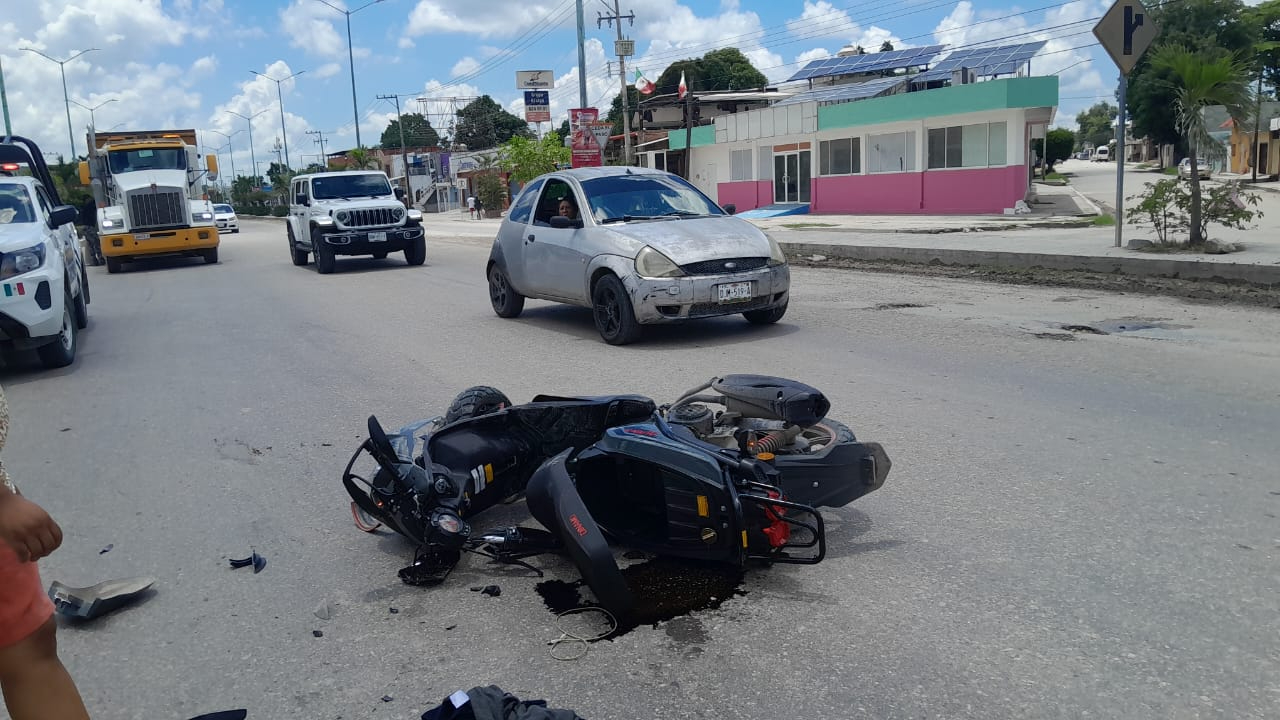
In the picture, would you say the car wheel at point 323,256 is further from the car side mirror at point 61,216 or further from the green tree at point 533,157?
the green tree at point 533,157

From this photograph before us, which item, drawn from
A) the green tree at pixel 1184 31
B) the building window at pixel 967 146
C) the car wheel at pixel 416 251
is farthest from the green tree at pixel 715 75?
the car wheel at pixel 416 251

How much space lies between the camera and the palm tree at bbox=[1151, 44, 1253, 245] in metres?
13.5

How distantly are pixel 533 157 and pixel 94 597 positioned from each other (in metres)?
45.1

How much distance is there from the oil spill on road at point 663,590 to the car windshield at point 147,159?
24.5 m

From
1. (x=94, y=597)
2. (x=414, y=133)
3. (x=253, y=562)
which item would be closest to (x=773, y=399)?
(x=253, y=562)

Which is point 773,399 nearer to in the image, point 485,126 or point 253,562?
point 253,562

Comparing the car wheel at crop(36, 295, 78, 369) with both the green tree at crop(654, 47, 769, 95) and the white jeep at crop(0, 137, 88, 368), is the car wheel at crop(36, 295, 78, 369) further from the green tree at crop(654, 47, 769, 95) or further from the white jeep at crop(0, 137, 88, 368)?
the green tree at crop(654, 47, 769, 95)

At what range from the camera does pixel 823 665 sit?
3182mm

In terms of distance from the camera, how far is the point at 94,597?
12.4 ft

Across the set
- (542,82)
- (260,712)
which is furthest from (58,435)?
(542,82)

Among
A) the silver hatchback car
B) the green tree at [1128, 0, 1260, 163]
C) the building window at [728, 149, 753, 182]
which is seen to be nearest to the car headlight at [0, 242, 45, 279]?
the silver hatchback car

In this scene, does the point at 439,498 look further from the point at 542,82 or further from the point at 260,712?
the point at 542,82

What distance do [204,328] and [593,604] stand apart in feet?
31.9

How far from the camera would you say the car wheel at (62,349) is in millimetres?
9055
